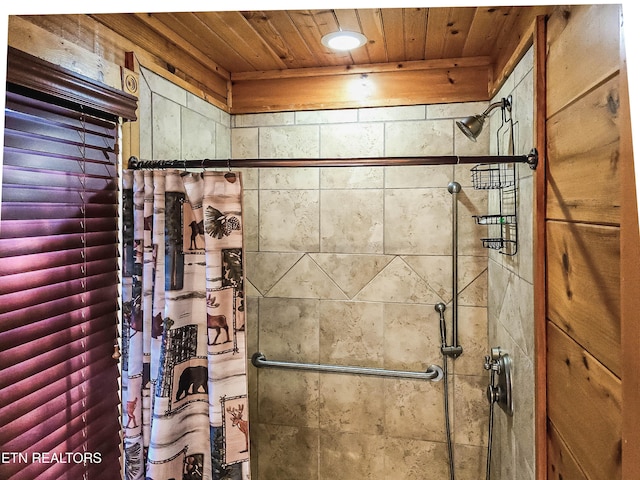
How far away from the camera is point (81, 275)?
1101 millimetres

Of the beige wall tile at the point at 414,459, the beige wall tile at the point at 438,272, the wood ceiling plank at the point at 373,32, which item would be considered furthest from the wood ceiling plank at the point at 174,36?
the beige wall tile at the point at 414,459

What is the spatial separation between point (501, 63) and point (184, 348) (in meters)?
1.46

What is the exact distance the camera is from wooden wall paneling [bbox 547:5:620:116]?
28.0 inches

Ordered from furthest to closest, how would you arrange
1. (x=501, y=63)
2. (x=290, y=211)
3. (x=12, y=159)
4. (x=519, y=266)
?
(x=290, y=211), (x=501, y=63), (x=519, y=266), (x=12, y=159)

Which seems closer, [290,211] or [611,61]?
[611,61]

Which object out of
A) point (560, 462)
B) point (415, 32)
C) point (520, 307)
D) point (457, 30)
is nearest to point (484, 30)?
point (457, 30)

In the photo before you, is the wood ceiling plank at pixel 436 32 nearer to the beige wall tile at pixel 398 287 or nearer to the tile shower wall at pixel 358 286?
the tile shower wall at pixel 358 286

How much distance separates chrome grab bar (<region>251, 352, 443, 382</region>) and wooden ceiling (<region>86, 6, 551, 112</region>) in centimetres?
120

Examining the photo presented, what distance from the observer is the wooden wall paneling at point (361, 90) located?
182cm

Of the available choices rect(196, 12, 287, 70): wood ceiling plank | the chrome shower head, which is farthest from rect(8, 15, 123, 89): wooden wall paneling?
the chrome shower head

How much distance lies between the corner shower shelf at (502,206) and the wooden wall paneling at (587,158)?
0.34 meters

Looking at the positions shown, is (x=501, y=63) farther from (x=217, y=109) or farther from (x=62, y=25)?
(x=62, y=25)

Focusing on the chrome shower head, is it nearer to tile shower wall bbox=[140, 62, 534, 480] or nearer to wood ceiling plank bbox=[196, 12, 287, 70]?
tile shower wall bbox=[140, 62, 534, 480]

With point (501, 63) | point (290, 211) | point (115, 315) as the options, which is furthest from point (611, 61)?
point (290, 211)
